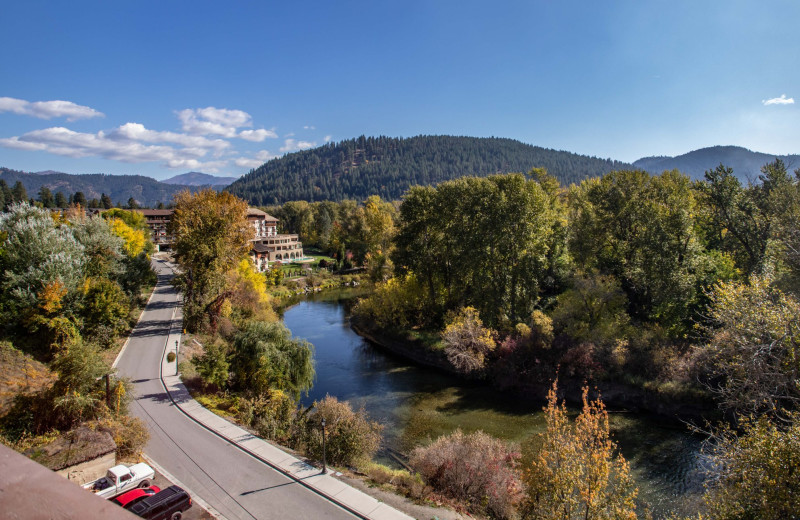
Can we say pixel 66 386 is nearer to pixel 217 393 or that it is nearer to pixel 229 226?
pixel 217 393

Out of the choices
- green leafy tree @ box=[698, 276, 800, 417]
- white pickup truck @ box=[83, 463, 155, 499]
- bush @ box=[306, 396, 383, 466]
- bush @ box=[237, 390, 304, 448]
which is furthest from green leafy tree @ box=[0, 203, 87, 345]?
green leafy tree @ box=[698, 276, 800, 417]

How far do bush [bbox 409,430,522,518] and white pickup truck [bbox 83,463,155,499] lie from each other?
1034 centimetres

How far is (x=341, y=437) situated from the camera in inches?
719

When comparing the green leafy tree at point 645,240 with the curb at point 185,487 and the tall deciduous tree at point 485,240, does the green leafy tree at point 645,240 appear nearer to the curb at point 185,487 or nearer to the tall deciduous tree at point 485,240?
the tall deciduous tree at point 485,240

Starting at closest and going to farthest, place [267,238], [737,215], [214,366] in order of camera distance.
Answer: [214,366], [737,215], [267,238]

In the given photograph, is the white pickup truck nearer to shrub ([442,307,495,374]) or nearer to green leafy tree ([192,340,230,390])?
green leafy tree ([192,340,230,390])

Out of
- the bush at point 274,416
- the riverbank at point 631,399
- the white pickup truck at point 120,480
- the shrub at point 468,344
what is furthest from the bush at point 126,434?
the riverbank at point 631,399

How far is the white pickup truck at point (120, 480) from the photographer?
14707mm

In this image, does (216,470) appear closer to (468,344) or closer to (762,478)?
(762,478)

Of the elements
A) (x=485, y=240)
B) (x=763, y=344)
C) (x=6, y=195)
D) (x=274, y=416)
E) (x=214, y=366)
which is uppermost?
(x=6, y=195)

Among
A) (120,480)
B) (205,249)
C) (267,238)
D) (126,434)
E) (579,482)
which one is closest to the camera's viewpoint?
(579,482)

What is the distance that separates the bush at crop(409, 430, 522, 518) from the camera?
15883 millimetres

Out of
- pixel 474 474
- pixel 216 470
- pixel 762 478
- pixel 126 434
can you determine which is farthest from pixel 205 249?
pixel 762 478

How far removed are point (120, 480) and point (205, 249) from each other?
66.3 feet
